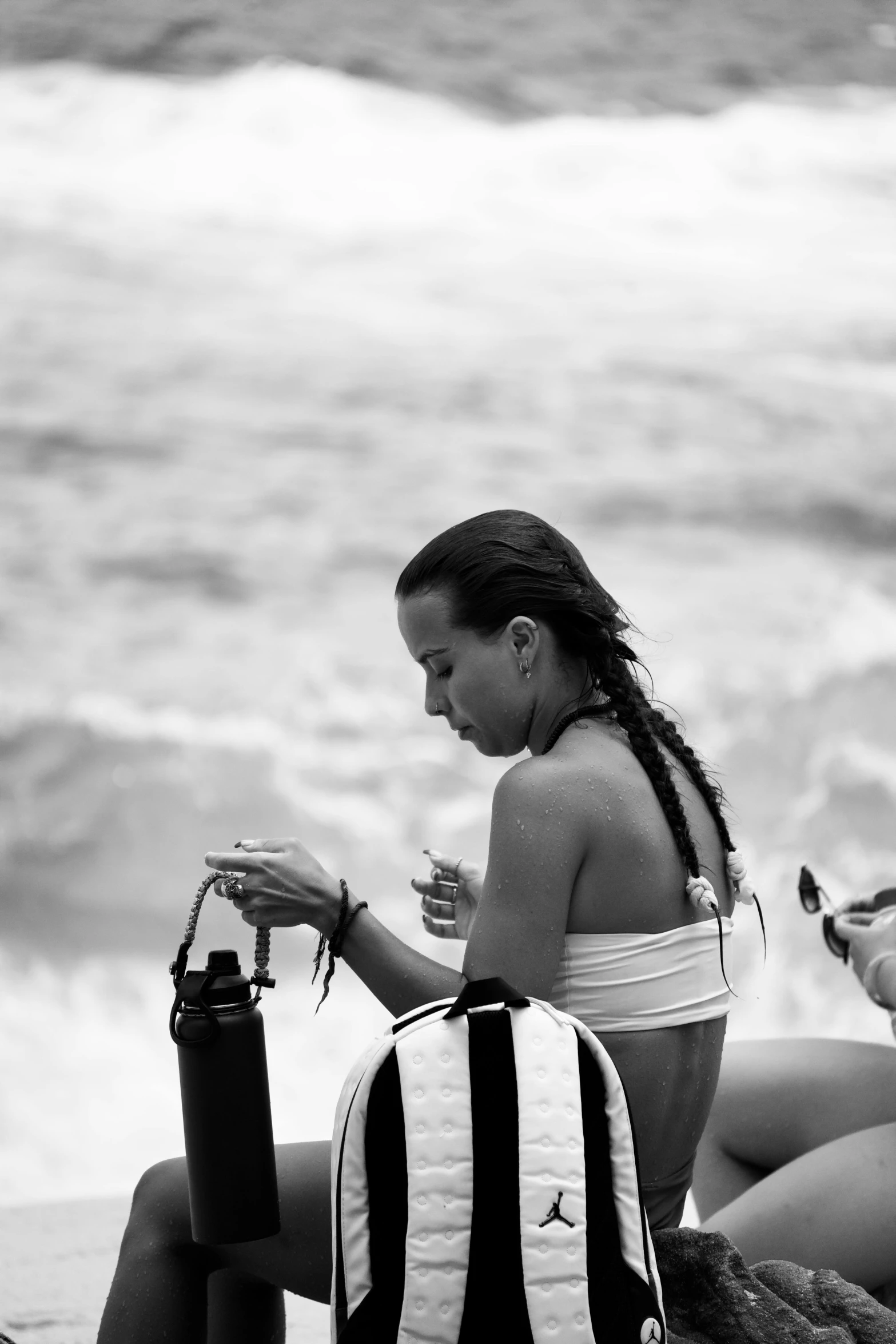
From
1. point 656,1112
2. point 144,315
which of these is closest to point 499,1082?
point 656,1112

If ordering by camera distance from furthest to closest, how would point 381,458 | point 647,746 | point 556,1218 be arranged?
point 381,458
point 647,746
point 556,1218

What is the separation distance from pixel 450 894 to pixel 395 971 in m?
0.26

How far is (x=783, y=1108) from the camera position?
1.52m

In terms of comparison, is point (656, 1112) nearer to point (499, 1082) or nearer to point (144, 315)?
point (499, 1082)

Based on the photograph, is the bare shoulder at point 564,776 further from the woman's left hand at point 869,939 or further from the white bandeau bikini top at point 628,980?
the woman's left hand at point 869,939

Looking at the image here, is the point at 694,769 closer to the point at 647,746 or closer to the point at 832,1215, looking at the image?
the point at 647,746

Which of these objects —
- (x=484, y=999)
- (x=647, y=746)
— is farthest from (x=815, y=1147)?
(x=484, y=999)

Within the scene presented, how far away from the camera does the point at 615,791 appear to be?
3.61 ft

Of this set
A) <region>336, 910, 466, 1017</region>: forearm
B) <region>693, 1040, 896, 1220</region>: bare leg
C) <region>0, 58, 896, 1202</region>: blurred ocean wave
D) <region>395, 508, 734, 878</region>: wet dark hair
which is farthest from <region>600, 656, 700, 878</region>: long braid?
<region>0, 58, 896, 1202</region>: blurred ocean wave

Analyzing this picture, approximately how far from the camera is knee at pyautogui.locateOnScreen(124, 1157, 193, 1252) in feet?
3.80

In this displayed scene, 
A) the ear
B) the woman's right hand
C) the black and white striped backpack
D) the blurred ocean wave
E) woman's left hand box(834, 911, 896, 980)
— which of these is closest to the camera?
the black and white striped backpack

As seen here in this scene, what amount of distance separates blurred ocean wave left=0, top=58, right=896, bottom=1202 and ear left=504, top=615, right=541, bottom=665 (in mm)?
2708

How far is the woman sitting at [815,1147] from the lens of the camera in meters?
1.29

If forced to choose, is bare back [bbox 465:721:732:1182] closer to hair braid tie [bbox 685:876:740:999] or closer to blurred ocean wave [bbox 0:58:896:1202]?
hair braid tie [bbox 685:876:740:999]
